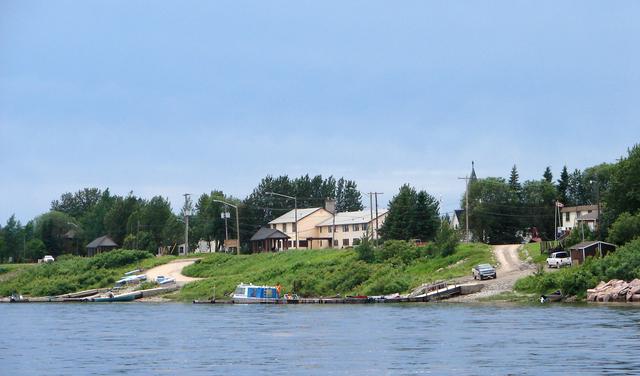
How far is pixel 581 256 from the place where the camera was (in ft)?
319

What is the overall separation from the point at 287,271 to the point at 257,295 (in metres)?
19.5

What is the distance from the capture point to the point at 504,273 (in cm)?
10038

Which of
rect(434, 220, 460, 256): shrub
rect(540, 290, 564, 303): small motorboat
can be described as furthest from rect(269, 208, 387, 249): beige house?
rect(540, 290, 564, 303): small motorboat

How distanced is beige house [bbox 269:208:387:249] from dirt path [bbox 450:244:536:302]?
180 ft

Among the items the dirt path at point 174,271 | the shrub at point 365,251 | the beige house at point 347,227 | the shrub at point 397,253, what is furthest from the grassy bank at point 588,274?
the beige house at point 347,227

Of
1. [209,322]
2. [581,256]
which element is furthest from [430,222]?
[209,322]

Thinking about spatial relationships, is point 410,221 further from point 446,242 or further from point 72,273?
point 72,273

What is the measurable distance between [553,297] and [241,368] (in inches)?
1871

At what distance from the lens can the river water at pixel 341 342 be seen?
1708 inches

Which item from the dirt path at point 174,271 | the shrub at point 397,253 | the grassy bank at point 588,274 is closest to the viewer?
the grassy bank at point 588,274

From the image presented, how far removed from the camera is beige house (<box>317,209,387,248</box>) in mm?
169375

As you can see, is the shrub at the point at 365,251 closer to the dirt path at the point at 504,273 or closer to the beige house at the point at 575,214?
the dirt path at the point at 504,273

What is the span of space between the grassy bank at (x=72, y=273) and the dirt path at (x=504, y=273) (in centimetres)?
5429

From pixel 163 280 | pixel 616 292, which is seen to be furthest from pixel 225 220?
pixel 616 292
